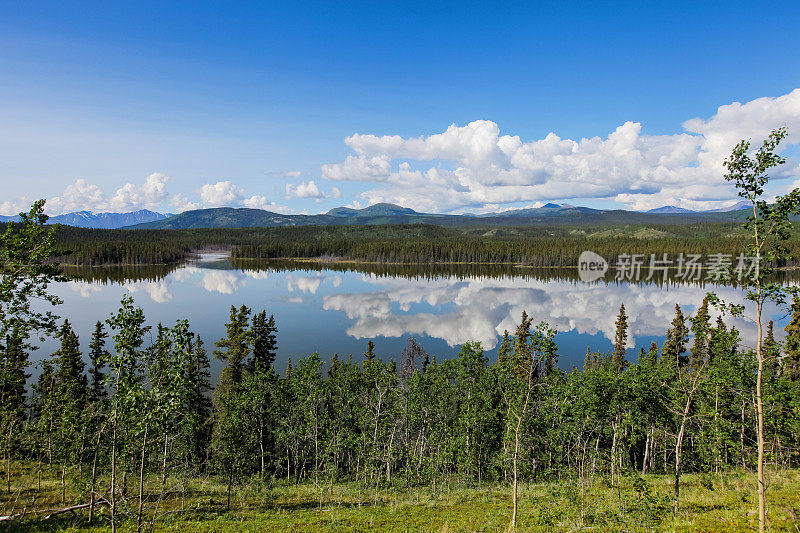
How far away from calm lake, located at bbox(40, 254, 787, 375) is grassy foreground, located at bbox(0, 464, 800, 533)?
119 feet

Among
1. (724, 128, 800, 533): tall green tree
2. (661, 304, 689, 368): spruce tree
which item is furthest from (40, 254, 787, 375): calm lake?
(724, 128, 800, 533): tall green tree

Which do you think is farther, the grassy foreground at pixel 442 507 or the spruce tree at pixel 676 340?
the spruce tree at pixel 676 340

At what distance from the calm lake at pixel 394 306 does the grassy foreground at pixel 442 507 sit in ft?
119

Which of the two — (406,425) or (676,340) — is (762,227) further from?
(676,340)

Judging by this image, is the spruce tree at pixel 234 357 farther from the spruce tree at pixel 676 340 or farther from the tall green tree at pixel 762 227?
the spruce tree at pixel 676 340

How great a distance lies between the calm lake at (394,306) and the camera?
83812mm

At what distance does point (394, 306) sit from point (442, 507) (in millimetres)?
91476

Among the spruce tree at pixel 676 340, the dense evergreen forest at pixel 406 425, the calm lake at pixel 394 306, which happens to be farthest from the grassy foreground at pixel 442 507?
the calm lake at pixel 394 306

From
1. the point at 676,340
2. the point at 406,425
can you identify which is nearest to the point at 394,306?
the point at 676,340

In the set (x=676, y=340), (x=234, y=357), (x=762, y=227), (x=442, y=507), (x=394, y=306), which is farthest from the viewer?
(x=394, y=306)

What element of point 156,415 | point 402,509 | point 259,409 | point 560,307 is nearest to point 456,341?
point 560,307

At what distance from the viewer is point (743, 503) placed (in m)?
20.8

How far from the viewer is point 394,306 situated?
118250 mm

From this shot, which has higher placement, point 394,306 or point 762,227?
point 762,227
